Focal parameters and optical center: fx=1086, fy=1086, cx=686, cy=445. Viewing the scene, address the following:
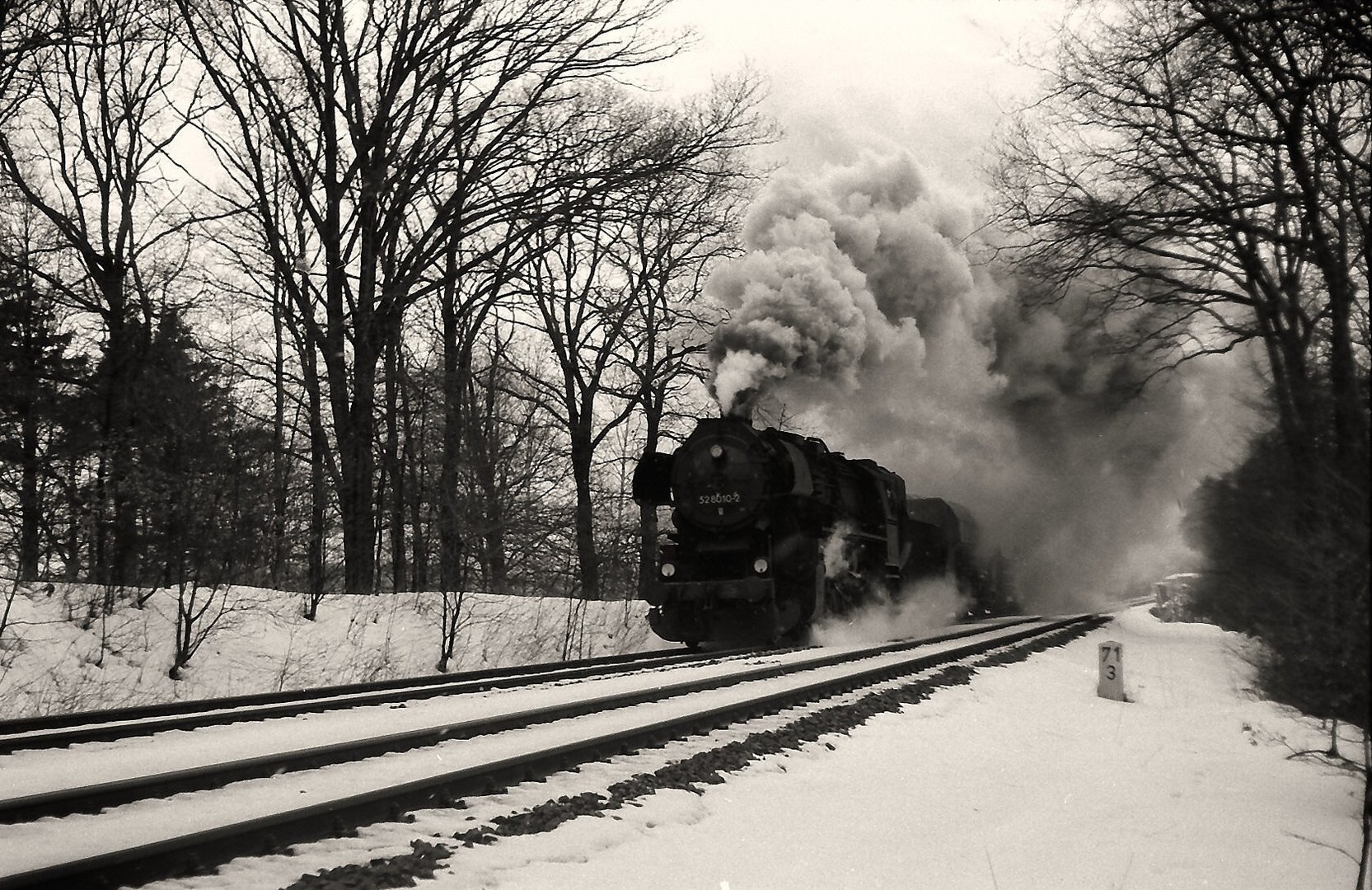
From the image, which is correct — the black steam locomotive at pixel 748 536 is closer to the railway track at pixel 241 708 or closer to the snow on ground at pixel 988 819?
the railway track at pixel 241 708

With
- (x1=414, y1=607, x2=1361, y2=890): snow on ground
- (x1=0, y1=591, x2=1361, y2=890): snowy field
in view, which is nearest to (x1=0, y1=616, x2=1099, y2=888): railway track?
(x1=0, y1=591, x2=1361, y2=890): snowy field

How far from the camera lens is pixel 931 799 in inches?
247

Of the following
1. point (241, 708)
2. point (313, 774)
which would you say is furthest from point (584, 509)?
point (313, 774)

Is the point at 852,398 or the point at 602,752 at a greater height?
the point at 852,398

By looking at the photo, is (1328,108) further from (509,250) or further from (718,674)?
(509,250)

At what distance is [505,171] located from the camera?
20.1 metres

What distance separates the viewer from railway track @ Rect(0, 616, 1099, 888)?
4.16 m

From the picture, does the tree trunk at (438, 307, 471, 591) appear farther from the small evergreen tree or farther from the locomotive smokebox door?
the small evergreen tree

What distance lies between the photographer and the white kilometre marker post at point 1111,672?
11.7 metres

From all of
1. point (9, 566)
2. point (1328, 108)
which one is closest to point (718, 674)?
point (9, 566)

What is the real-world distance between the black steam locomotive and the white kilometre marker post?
4659mm

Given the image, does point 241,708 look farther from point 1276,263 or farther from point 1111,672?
point 1276,263

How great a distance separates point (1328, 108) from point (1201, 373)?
1636 cm

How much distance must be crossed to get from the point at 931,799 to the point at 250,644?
8.64 metres
